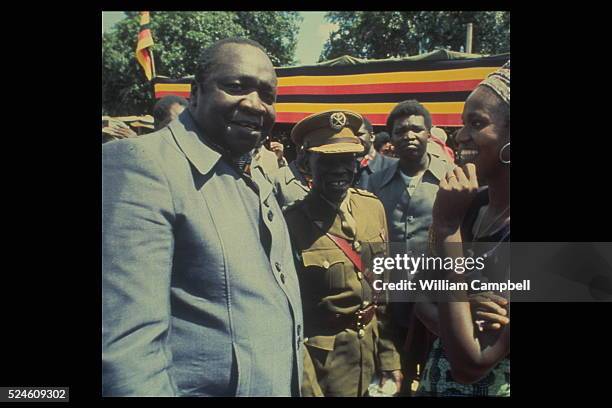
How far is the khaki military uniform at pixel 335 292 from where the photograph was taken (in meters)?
3.88

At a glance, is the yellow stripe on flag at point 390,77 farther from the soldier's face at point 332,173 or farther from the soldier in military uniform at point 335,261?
the soldier's face at point 332,173

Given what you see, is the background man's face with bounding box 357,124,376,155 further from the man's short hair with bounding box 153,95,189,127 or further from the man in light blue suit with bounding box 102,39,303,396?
the man's short hair with bounding box 153,95,189,127

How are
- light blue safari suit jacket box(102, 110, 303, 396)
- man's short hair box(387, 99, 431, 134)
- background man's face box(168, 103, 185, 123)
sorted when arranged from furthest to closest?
man's short hair box(387, 99, 431, 134)
background man's face box(168, 103, 185, 123)
light blue safari suit jacket box(102, 110, 303, 396)

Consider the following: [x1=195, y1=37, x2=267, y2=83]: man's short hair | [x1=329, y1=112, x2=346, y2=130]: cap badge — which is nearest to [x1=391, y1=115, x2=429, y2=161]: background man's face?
[x1=329, y1=112, x2=346, y2=130]: cap badge

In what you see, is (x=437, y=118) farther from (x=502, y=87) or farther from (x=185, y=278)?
(x=185, y=278)

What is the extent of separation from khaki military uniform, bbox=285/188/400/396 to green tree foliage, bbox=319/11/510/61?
1.02 meters

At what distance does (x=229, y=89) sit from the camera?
3.74 metres

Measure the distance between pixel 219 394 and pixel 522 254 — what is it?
2.22 m

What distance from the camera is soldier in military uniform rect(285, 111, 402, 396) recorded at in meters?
3.88

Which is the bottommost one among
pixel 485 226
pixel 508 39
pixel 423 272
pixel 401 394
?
pixel 401 394

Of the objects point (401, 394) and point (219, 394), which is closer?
point (219, 394)

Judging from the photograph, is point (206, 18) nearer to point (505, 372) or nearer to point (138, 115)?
point (138, 115)

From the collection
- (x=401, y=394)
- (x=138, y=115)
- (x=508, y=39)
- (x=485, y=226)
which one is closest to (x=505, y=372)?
(x=401, y=394)

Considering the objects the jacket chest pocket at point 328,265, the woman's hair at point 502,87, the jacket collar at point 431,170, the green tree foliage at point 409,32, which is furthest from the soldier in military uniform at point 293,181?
the woman's hair at point 502,87
